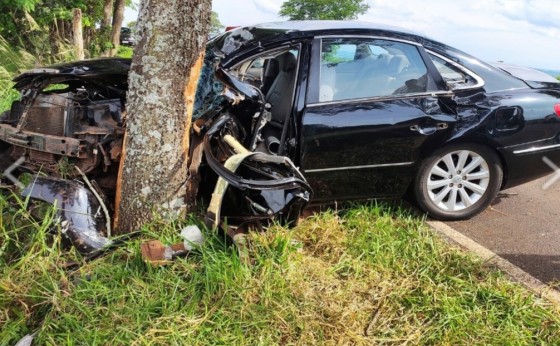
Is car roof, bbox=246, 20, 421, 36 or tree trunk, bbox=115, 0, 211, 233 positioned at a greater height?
car roof, bbox=246, 20, 421, 36

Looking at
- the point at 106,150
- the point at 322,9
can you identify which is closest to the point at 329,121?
the point at 106,150

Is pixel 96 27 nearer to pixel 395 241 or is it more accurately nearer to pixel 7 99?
pixel 7 99

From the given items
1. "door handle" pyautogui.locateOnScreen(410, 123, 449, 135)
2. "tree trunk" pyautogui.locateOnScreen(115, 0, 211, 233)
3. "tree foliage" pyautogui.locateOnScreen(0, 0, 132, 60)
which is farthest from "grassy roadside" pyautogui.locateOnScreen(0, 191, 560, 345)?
"tree foliage" pyautogui.locateOnScreen(0, 0, 132, 60)

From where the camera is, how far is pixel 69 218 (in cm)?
310

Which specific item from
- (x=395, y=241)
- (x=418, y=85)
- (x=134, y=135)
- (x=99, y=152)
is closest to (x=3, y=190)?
(x=99, y=152)

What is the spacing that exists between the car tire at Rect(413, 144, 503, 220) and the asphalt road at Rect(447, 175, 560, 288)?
17 cm

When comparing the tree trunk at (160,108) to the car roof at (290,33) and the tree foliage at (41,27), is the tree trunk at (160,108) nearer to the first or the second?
the car roof at (290,33)

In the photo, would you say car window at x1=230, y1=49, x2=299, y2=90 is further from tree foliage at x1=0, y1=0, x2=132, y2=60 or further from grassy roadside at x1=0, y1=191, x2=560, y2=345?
tree foliage at x1=0, y1=0, x2=132, y2=60

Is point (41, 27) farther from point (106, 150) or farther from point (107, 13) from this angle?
point (106, 150)

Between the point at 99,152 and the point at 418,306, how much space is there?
7.79 feet

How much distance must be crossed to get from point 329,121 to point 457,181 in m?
1.29

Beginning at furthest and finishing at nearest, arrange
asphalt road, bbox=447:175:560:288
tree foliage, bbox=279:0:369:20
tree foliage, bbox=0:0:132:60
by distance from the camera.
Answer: tree foliage, bbox=279:0:369:20
tree foliage, bbox=0:0:132:60
asphalt road, bbox=447:175:560:288

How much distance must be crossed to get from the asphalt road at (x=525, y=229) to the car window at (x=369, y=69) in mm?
1290

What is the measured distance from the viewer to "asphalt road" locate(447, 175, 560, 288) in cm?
354
